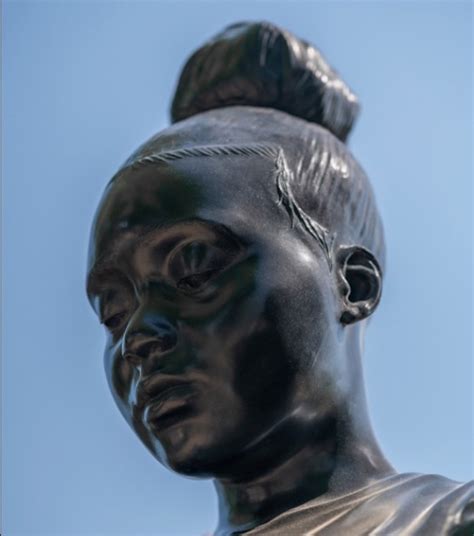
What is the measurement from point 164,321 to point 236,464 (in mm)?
361

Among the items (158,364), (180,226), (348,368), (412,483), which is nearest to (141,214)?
(180,226)

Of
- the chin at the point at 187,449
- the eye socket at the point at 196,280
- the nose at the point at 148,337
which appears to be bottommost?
the chin at the point at 187,449

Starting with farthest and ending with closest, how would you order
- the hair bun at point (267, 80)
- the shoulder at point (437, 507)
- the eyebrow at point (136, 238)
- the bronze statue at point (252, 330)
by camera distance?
the hair bun at point (267, 80), the eyebrow at point (136, 238), the bronze statue at point (252, 330), the shoulder at point (437, 507)

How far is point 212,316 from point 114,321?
0.36 metres

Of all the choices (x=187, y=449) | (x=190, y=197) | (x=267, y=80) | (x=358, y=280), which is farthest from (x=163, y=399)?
(x=267, y=80)

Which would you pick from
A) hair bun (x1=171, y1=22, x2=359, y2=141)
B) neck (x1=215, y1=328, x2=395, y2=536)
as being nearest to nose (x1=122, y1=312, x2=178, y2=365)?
neck (x1=215, y1=328, x2=395, y2=536)

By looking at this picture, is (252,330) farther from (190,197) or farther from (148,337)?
(190,197)

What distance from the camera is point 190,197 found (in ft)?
11.3

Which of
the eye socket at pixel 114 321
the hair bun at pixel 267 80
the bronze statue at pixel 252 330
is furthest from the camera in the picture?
the hair bun at pixel 267 80

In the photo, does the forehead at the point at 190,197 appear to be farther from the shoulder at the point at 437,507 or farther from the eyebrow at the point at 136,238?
the shoulder at the point at 437,507

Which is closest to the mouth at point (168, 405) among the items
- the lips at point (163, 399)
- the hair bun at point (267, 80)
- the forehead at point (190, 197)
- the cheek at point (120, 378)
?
the lips at point (163, 399)

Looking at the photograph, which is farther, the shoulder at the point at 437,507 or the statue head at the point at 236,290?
the statue head at the point at 236,290

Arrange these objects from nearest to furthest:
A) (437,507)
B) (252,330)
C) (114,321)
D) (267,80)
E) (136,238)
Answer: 1. (437,507)
2. (252,330)
3. (136,238)
4. (114,321)
5. (267,80)

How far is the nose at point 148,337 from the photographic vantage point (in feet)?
10.8
